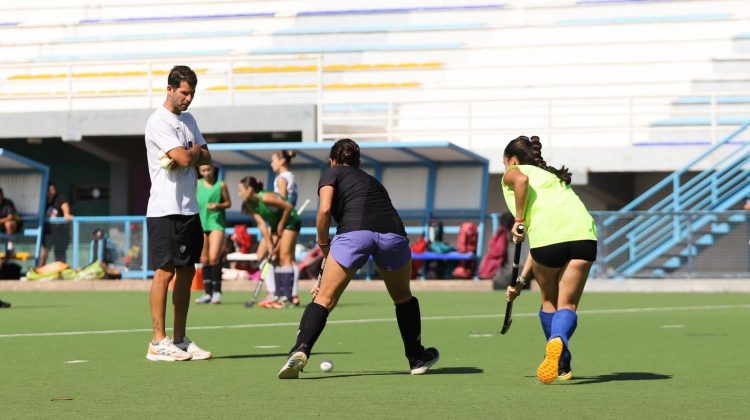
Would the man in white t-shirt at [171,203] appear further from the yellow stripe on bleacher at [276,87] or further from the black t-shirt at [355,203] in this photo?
the yellow stripe on bleacher at [276,87]

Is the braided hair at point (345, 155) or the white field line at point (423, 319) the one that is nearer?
the braided hair at point (345, 155)

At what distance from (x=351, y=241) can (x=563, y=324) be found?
4.53 feet

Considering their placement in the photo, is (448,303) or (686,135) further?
(686,135)

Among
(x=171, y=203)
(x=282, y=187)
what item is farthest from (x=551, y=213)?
(x=282, y=187)

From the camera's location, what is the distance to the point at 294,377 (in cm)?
905

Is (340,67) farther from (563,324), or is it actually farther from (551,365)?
(551,365)

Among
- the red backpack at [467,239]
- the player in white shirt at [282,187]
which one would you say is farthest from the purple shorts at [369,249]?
the red backpack at [467,239]

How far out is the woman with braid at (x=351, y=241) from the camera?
918 cm

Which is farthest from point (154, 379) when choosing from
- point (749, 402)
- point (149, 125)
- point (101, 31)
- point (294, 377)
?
point (101, 31)

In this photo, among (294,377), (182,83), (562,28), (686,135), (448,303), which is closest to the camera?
(294,377)

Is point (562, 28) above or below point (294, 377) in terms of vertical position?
above

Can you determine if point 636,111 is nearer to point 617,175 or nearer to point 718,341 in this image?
point 617,175

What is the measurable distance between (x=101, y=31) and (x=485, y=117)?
12.2 m

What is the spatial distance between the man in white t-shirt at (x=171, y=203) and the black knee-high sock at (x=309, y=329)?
1.59 m
